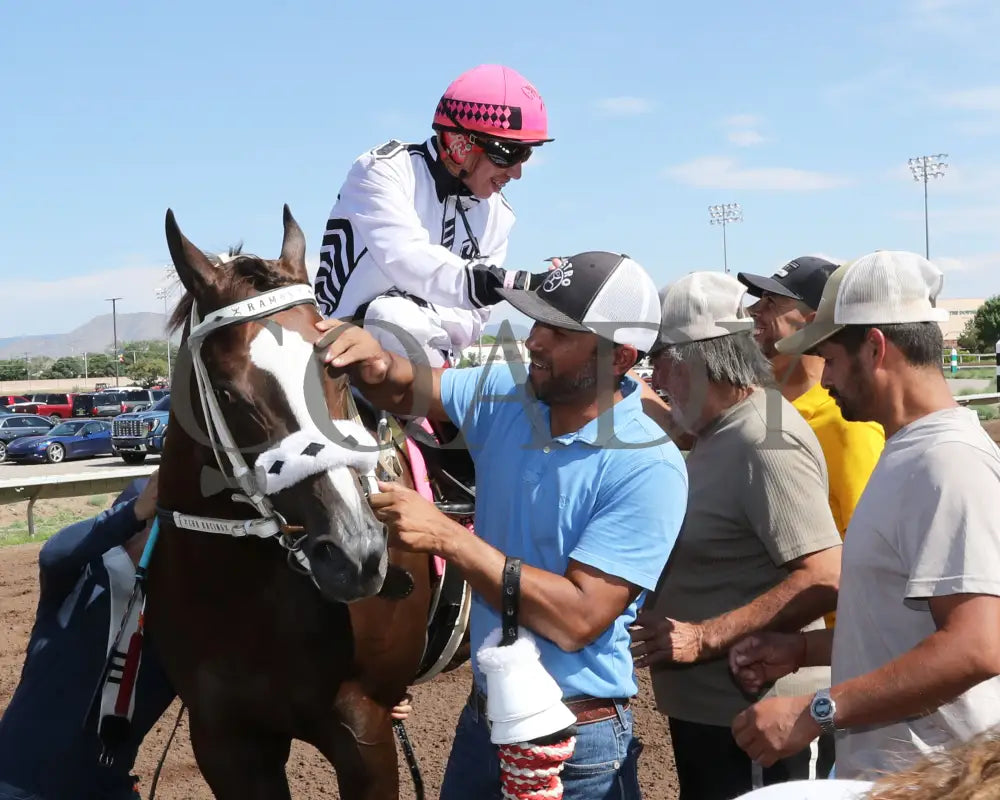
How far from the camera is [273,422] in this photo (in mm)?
2541

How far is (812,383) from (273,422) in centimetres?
229

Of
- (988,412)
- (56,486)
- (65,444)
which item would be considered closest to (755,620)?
(56,486)

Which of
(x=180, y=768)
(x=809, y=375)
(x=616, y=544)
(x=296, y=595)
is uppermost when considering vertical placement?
(x=809, y=375)

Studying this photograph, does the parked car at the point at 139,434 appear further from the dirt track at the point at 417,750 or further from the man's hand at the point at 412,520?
the man's hand at the point at 412,520

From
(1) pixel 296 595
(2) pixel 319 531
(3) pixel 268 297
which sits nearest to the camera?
(2) pixel 319 531

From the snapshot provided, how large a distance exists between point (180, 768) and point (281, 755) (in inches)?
90.1

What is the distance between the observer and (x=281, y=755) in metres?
2.98

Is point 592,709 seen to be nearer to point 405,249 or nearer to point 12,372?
point 405,249

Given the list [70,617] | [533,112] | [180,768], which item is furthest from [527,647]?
[180,768]

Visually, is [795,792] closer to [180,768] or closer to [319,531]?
[319,531]

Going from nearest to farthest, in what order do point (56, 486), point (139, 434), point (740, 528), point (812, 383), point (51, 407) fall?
point (740, 528)
point (812, 383)
point (56, 486)
point (139, 434)
point (51, 407)

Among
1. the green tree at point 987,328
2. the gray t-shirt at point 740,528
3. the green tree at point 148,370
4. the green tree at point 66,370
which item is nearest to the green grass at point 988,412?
the gray t-shirt at point 740,528

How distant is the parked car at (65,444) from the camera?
27453 mm

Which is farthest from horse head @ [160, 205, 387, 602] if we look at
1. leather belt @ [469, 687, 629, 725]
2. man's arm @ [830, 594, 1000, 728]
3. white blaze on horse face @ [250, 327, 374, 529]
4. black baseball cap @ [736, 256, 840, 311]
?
black baseball cap @ [736, 256, 840, 311]
